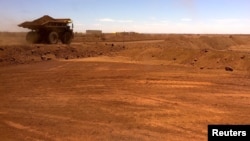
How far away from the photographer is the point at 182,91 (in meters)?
11.2

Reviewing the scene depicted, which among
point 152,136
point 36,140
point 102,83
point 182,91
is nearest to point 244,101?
point 182,91

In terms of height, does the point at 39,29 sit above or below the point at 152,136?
above

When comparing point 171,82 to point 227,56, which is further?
point 227,56

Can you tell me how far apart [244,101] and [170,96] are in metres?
2.18

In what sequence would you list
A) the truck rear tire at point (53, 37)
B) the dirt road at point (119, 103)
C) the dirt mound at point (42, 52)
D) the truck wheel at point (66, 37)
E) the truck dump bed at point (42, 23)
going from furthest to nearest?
the truck wheel at point (66, 37)
the truck rear tire at point (53, 37)
the truck dump bed at point (42, 23)
the dirt mound at point (42, 52)
the dirt road at point (119, 103)

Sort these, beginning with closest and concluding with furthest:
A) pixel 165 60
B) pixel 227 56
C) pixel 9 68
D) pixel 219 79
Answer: pixel 219 79 < pixel 9 68 < pixel 227 56 < pixel 165 60

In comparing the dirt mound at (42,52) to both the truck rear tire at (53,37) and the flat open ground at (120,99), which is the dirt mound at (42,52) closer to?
the flat open ground at (120,99)

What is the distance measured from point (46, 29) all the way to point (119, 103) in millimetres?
18891

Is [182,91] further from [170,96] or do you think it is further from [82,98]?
[82,98]

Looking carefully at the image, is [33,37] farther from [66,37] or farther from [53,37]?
[66,37]

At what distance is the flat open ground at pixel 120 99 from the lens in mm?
7254

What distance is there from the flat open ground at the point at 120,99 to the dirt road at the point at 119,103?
2 centimetres

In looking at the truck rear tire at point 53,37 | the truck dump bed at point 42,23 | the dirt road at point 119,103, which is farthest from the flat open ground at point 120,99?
the truck dump bed at point 42,23

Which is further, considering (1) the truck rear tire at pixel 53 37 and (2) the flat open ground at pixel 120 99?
(1) the truck rear tire at pixel 53 37
